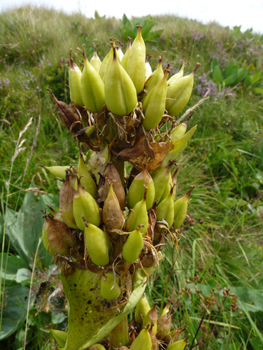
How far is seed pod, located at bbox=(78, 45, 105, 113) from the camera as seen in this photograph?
77 centimetres

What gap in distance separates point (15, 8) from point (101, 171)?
30.2 feet

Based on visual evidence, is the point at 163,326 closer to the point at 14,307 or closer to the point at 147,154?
the point at 147,154

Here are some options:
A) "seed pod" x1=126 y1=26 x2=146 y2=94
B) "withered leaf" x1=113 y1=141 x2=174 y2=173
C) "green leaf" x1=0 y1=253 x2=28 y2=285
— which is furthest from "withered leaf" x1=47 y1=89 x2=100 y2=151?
"green leaf" x1=0 y1=253 x2=28 y2=285

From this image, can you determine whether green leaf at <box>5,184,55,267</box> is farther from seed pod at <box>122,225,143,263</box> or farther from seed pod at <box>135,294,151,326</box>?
seed pod at <box>122,225,143,263</box>

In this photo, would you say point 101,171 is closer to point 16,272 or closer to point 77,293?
point 77,293

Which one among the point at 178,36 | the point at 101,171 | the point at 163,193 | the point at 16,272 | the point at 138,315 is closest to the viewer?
the point at 101,171

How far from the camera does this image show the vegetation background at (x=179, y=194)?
1.75 meters

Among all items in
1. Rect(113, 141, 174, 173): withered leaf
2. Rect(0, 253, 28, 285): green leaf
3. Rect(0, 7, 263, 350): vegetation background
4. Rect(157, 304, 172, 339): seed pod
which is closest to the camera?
Rect(113, 141, 174, 173): withered leaf

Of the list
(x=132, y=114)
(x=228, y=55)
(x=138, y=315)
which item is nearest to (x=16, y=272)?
(x=138, y=315)

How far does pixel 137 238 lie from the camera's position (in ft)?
2.41

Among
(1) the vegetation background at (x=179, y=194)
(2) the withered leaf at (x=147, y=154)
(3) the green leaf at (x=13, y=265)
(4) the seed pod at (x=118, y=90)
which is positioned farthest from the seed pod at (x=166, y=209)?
(3) the green leaf at (x=13, y=265)

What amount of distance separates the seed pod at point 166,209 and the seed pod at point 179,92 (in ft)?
1.04

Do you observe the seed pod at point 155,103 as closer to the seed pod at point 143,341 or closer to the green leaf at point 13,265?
the seed pod at point 143,341

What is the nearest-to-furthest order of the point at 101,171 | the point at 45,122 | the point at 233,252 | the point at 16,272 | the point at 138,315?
the point at 101,171
the point at 138,315
the point at 16,272
the point at 233,252
the point at 45,122
